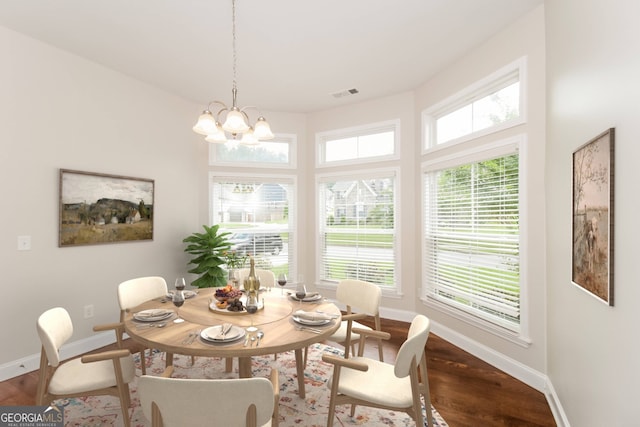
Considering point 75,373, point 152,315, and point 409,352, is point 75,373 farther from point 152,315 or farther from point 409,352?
point 409,352

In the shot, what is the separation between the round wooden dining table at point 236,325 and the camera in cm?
166

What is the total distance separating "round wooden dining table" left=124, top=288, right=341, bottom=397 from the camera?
1655 mm

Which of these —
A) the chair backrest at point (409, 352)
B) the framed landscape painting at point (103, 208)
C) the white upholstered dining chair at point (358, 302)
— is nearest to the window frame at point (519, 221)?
the white upholstered dining chair at point (358, 302)

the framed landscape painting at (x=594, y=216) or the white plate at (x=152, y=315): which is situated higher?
the framed landscape painting at (x=594, y=216)

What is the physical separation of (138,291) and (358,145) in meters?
3.34

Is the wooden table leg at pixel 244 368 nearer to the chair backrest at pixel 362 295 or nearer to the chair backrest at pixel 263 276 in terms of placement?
the chair backrest at pixel 362 295

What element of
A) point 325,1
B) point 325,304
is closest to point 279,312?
point 325,304

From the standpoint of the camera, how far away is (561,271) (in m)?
2.17

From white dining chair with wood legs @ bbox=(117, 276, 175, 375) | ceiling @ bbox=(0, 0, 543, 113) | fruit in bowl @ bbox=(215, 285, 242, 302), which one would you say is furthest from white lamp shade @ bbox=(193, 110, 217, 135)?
white dining chair with wood legs @ bbox=(117, 276, 175, 375)

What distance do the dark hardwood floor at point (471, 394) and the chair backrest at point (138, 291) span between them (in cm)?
96

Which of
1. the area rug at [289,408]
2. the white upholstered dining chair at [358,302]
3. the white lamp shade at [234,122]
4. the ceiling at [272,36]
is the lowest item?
the area rug at [289,408]

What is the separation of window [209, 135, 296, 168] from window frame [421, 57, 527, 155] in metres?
2.05

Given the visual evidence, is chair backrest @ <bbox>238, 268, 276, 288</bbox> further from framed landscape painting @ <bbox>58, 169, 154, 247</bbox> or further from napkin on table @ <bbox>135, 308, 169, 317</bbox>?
framed landscape painting @ <bbox>58, 169, 154, 247</bbox>

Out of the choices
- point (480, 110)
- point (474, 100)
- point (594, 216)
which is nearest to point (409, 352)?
point (594, 216)
